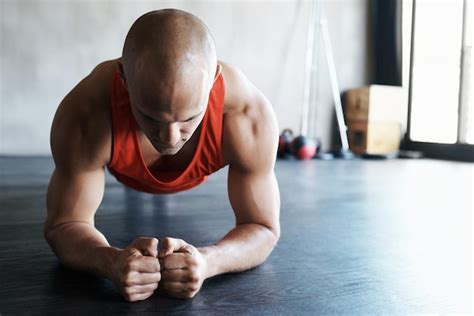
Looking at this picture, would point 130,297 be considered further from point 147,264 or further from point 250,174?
point 250,174

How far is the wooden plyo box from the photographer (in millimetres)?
4332

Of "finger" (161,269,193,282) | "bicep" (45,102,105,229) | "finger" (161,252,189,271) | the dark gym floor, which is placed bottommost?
the dark gym floor

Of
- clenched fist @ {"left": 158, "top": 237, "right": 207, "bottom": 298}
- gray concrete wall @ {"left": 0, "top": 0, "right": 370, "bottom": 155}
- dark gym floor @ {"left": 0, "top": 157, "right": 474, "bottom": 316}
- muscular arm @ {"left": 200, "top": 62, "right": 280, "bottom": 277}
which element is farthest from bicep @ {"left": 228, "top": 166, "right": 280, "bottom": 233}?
gray concrete wall @ {"left": 0, "top": 0, "right": 370, "bottom": 155}

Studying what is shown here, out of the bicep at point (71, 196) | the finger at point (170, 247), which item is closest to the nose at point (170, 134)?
the finger at point (170, 247)

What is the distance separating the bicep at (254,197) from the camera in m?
1.04

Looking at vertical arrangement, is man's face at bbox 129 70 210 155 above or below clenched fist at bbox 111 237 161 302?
above

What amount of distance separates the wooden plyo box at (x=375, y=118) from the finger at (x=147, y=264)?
3.78 meters

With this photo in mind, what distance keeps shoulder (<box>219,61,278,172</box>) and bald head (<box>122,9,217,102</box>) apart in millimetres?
199

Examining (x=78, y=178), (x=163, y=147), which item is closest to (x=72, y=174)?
(x=78, y=178)

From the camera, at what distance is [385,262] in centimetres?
115

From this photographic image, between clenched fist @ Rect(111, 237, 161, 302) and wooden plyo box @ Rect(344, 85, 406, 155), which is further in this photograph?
wooden plyo box @ Rect(344, 85, 406, 155)

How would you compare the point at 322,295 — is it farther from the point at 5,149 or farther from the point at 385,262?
the point at 5,149

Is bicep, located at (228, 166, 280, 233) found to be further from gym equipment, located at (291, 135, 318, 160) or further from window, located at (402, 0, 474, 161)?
window, located at (402, 0, 474, 161)

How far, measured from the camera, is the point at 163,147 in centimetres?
82
